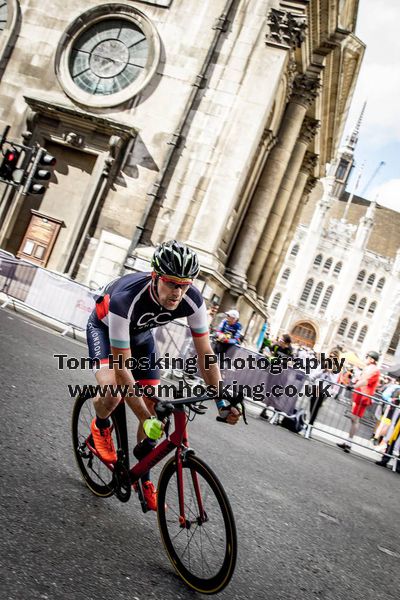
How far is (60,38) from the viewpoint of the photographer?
66.0 ft

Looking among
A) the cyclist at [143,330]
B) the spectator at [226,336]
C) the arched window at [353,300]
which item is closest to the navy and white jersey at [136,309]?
the cyclist at [143,330]

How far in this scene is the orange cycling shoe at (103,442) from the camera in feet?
12.9

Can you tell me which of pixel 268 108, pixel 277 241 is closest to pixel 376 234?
pixel 277 241

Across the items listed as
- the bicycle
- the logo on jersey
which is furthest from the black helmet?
the bicycle

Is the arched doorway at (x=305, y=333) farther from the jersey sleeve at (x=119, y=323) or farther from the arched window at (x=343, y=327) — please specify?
the jersey sleeve at (x=119, y=323)

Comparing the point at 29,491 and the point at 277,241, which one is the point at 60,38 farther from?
the point at 29,491

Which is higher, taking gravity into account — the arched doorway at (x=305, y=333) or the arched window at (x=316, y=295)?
the arched window at (x=316, y=295)

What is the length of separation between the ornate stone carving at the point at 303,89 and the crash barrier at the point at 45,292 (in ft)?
44.6

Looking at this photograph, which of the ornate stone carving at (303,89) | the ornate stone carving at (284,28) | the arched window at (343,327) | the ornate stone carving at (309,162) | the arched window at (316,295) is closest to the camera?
the ornate stone carving at (284,28)

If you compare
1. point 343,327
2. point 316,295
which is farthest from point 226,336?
point 343,327

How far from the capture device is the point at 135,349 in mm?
4215

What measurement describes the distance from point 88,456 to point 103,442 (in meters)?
0.41

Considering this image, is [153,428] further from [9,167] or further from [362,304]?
[362,304]

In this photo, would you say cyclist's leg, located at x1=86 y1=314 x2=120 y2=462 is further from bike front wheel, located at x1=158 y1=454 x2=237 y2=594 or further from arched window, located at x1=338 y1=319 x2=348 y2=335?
arched window, located at x1=338 y1=319 x2=348 y2=335
